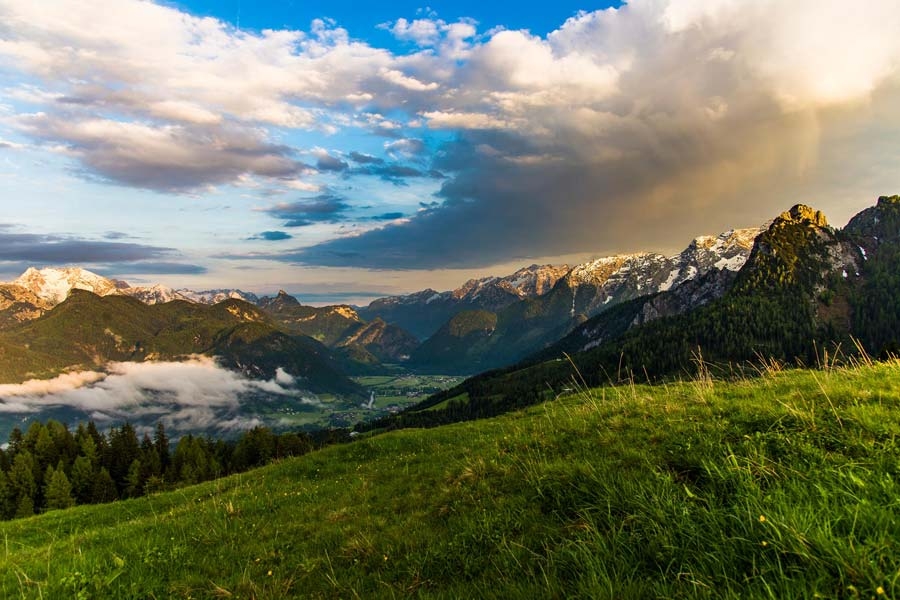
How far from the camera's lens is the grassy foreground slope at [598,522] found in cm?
427

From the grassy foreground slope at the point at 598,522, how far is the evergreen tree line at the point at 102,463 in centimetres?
6534

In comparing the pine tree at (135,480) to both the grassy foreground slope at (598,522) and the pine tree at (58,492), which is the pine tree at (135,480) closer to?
the pine tree at (58,492)

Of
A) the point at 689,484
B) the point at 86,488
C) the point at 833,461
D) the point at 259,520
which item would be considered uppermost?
the point at 833,461

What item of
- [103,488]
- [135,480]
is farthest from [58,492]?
[135,480]

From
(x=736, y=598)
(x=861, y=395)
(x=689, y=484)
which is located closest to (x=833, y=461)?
(x=689, y=484)

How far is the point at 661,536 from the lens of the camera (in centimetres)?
526

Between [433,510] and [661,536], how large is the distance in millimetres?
5899

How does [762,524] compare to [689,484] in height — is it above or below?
above

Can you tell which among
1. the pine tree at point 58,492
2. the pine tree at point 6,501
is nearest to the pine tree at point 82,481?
the pine tree at point 58,492

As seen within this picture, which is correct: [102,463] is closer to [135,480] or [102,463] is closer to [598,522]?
[135,480]

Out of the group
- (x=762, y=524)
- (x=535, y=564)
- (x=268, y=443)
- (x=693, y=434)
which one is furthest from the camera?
(x=268, y=443)

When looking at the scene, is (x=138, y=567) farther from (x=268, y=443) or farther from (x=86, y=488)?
(x=86, y=488)

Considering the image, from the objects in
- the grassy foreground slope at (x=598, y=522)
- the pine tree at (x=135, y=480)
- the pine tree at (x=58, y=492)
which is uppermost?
the grassy foreground slope at (x=598, y=522)

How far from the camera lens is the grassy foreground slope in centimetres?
427
